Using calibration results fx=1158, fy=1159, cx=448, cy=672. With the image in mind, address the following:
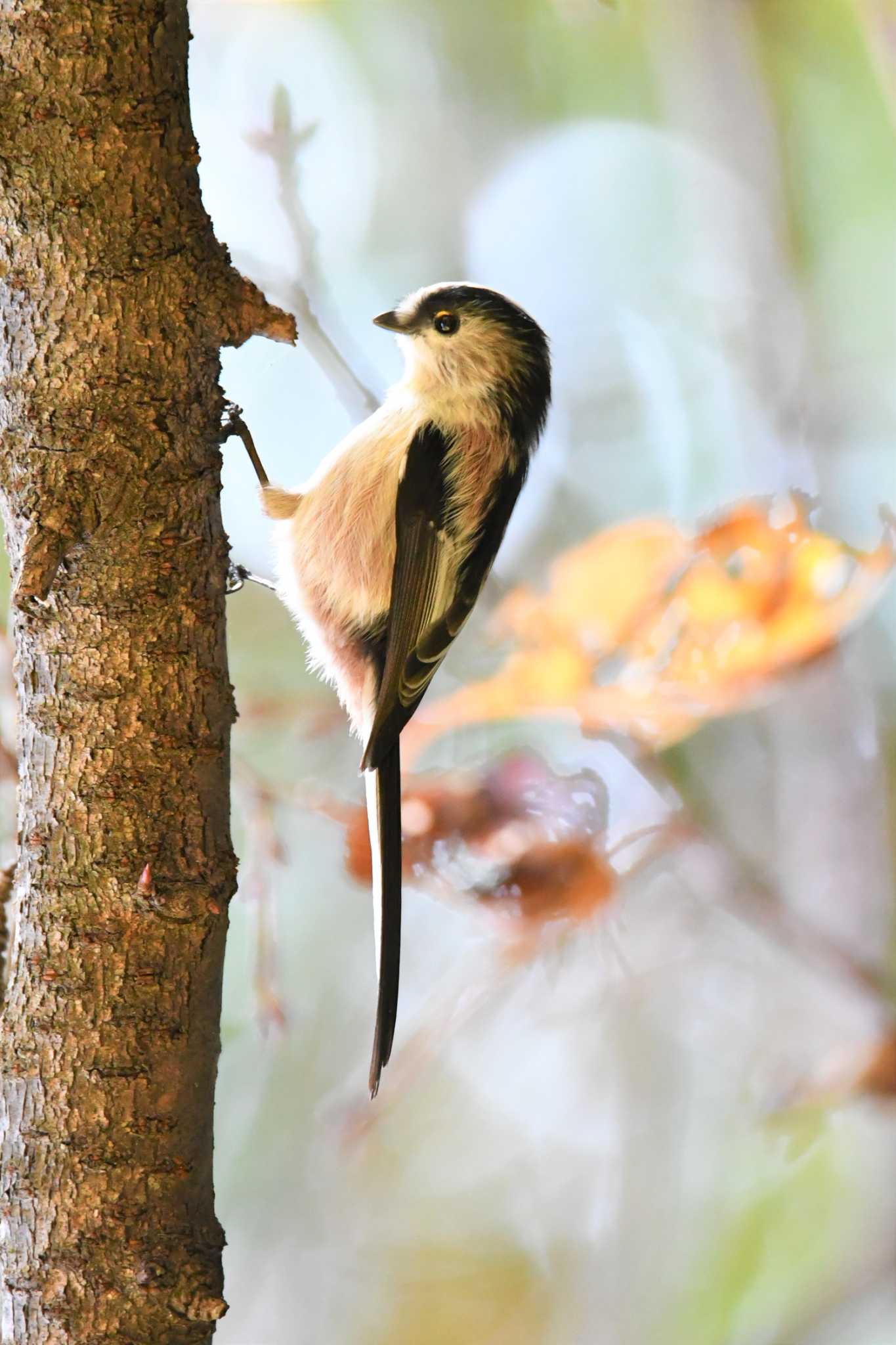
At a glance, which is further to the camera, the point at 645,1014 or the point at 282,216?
the point at 645,1014

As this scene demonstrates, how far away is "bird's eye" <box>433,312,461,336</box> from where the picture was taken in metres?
1.07

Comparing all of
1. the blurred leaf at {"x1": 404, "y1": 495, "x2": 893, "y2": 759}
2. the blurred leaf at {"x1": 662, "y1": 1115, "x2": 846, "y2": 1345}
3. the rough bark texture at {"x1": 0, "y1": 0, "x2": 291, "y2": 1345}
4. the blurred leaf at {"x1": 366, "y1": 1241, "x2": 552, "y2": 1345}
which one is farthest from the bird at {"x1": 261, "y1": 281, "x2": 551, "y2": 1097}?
the blurred leaf at {"x1": 662, "y1": 1115, "x2": 846, "y2": 1345}

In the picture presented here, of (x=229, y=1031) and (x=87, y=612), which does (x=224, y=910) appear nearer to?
(x=87, y=612)

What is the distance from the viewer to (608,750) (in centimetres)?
158

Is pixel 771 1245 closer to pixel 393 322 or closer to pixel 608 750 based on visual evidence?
pixel 608 750

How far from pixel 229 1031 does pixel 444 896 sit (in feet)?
1.26

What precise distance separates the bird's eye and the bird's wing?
0.29 ft

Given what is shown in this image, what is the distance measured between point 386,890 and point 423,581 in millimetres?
277

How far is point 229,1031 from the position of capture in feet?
5.25

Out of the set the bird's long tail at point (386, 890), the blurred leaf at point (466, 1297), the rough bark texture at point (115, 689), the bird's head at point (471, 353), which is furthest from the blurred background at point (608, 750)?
the rough bark texture at point (115, 689)

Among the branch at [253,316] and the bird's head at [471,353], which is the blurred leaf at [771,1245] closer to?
the bird's head at [471,353]

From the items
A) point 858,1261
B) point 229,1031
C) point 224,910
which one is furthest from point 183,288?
point 858,1261

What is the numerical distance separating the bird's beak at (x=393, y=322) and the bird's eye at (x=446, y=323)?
0.11ft

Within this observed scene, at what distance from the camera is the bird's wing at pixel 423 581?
969 millimetres
